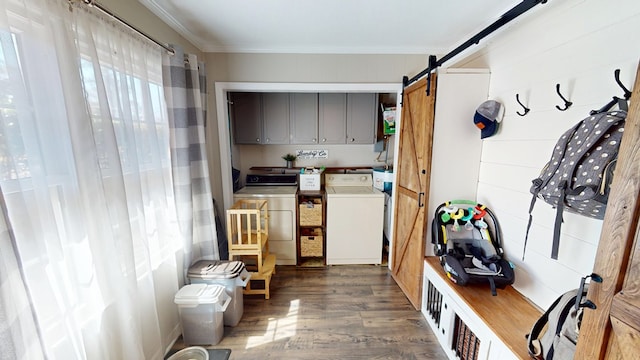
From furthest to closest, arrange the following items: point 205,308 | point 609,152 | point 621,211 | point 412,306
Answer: point 412,306 → point 205,308 → point 609,152 → point 621,211

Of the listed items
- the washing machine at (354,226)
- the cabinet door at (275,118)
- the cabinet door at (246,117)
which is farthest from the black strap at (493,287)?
the cabinet door at (246,117)

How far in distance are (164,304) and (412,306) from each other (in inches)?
80.8

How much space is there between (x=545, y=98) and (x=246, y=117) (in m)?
2.85

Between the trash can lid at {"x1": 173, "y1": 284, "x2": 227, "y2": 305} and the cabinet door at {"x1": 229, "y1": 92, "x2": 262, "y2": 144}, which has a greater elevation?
the cabinet door at {"x1": 229, "y1": 92, "x2": 262, "y2": 144}

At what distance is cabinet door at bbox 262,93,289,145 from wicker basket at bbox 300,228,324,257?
1.28 m

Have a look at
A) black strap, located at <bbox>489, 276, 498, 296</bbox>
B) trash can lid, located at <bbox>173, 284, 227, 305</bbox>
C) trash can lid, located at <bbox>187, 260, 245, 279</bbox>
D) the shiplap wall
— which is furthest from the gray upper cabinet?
black strap, located at <bbox>489, 276, 498, 296</bbox>

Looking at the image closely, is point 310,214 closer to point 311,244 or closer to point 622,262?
point 311,244

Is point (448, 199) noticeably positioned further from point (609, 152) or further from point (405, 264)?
point (609, 152)

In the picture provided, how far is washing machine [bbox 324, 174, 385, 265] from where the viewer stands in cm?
268

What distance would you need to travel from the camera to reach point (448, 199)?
189 cm

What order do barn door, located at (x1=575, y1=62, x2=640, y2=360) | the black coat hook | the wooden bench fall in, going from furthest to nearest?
the wooden bench → the black coat hook → barn door, located at (x1=575, y1=62, x2=640, y2=360)

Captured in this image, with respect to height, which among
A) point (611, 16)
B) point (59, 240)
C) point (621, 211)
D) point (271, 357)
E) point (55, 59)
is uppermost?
point (611, 16)

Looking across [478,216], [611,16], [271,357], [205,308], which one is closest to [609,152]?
[611,16]

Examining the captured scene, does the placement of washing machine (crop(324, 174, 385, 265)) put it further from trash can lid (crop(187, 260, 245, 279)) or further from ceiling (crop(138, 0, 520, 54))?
ceiling (crop(138, 0, 520, 54))
